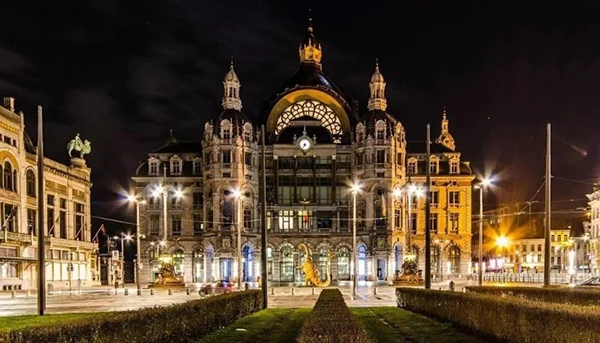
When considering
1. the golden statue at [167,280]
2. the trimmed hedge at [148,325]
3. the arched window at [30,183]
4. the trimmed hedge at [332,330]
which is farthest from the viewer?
the arched window at [30,183]

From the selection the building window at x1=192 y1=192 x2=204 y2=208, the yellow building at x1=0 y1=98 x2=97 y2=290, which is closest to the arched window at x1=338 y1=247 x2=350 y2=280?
the building window at x1=192 y1=192 x2=204 y2=208

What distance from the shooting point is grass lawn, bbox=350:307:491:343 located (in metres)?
20.4

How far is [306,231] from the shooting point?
96.0 metres

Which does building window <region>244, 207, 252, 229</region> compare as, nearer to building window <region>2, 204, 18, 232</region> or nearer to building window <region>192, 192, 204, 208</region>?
building window <region>192, 192, 204, 208</region>

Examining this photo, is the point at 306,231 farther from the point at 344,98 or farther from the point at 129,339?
the point at 129,339

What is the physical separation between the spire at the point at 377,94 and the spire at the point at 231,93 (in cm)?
2063

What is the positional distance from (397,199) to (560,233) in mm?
64556

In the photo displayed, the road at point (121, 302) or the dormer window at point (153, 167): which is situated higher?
the dormer window at point (153, 167)

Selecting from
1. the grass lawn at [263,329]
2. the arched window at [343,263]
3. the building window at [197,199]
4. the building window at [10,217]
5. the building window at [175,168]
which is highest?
the building window at [175,168]

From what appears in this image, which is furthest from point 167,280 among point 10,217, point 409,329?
point 409,329

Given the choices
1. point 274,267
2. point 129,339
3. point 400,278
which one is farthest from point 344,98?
point 129,339

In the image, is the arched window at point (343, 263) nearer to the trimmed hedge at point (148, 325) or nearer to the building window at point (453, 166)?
the building window at point (453, 166)

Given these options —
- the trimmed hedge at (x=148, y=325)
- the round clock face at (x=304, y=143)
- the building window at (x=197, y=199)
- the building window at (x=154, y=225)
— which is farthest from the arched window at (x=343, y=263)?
the trimmed hedge at (x=148, y=325)

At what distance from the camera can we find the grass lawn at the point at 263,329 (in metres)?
20.6
